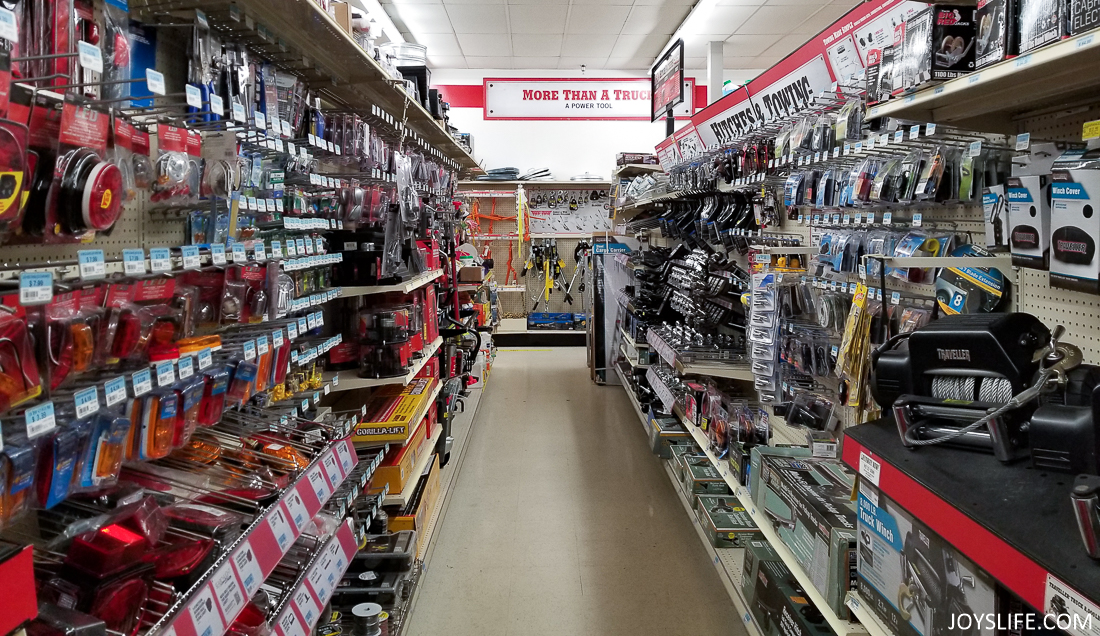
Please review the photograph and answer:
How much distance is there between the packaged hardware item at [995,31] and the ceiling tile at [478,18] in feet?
20.5

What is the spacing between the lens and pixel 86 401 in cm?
107

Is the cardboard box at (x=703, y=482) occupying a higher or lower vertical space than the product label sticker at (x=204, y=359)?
lower

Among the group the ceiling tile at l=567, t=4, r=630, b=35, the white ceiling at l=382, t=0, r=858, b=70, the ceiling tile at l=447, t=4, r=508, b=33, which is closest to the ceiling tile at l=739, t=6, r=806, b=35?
the white ceiling at l=382, t=0, r=858, b=70

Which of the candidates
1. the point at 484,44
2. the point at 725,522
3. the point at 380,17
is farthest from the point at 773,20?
the point at 725,522

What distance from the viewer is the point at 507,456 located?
4941 millimetres

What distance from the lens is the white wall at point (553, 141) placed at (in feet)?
31.7

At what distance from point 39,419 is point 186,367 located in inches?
15.0

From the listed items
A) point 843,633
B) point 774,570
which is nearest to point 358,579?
point 774,570

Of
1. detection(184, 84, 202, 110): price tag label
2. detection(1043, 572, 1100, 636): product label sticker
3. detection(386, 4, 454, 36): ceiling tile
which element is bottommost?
detection(1043, 572, 1100, 636): product label sticker

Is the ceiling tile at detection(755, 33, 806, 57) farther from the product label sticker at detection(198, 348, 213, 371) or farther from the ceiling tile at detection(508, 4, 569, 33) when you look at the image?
the product label sticker at detection(198, 348, 213, 371)

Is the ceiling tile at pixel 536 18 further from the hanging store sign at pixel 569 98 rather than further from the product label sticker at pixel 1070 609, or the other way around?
the product label sticker at pixel 1070 609

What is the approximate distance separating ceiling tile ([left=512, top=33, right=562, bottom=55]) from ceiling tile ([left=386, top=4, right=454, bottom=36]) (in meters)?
0.88

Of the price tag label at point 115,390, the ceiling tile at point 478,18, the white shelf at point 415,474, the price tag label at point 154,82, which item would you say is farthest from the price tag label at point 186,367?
the ceiling tile at point 478,18

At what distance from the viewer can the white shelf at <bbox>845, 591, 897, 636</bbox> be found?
51.0 inches
